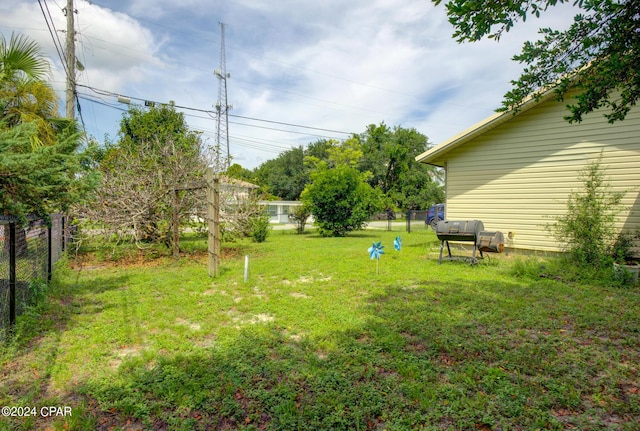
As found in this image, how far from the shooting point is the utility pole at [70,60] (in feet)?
37.9

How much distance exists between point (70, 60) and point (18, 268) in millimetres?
10606

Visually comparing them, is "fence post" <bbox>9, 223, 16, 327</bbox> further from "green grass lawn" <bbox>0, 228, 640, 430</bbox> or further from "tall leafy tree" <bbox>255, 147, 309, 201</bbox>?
"tall leafy tree" <bbox>255, 147, 309, 201</bbox>

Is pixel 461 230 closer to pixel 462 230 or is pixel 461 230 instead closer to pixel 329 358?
pixel 462 230

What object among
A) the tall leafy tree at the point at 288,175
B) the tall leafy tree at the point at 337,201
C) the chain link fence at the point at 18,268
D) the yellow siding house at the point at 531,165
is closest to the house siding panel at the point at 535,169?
the yellow siding house at the point at 531,165

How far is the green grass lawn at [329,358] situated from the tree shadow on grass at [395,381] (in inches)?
0.6

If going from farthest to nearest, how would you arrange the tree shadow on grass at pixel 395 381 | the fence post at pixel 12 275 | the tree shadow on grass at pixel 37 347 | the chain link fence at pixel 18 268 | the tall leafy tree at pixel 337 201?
1. the tall leafy tree at pixel 337 201
2. the fence post at pixel 12 275
3. the chain link fence at pixel 18 268
4. the tree shadow on grass at pixel 37 347
5. the tree shadow on grass at pixel 395 381

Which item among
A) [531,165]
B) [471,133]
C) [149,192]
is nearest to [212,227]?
[149,192]

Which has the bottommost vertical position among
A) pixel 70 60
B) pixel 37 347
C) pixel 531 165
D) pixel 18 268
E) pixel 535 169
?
pixel 37 347

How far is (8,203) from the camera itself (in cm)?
365

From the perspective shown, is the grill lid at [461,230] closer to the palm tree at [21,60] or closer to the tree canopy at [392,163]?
the palm tree at [21,60]

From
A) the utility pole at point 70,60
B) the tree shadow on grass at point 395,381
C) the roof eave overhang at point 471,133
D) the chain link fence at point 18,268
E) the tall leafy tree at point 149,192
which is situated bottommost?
the tree shadow on grass at point 395,381

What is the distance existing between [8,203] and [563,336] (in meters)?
6.50

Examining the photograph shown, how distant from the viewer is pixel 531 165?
31.1 feet

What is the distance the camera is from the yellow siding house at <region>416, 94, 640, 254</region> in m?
8.23
